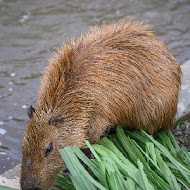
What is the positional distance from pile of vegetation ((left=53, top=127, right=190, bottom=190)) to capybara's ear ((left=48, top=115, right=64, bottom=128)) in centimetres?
25

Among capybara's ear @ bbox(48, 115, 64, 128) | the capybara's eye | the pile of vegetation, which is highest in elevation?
capybara's ear @ bbox(48, 115, 64, 128)

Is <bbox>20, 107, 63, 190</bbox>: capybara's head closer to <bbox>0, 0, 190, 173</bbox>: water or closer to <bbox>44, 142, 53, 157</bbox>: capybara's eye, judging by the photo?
<bbox>44, 142, 53, 157</bbox>: capybara's eye

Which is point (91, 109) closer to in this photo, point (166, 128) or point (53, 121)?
point (53, 121)

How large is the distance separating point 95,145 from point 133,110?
0.54 meters

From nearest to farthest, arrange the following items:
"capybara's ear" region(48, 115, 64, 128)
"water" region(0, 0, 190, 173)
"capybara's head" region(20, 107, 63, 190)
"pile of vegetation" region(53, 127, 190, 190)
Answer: "pile of vegetation" region(53, 127, 190, 190) < "capybara's head" region(20, 107, 63, 190) < "capybara's ear" region(48, 115, 64, 128) < "water" region(0, 0, 190, 173)

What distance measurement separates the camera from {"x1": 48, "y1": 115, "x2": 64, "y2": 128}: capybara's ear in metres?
3.59

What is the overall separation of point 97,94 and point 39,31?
129 inches

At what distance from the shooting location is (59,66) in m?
3.91

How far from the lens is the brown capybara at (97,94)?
11.6 ft

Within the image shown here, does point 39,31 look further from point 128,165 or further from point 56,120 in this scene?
point 128,165

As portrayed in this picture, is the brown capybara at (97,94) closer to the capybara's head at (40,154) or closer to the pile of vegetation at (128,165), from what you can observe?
the capybara's head at (40,154)

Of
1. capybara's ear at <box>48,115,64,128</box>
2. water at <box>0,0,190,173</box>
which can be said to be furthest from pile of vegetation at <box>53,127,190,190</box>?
water at <box>0,0,190,173</box>

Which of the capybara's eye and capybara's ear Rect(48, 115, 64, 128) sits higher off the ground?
capybara's ear Rect(48, 115, 64, 128)

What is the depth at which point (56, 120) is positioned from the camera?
3.62 meters
